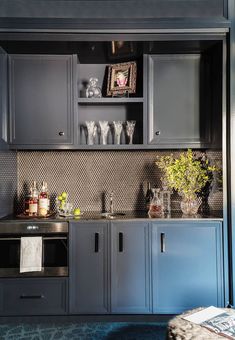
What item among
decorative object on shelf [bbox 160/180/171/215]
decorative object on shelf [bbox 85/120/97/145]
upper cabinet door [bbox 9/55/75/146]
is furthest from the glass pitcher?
upper cabinet door [bbox 9/55/75/146]

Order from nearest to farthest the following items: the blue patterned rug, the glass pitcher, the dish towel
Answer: the blue patterned rug
the dish towel
the glass pitcher

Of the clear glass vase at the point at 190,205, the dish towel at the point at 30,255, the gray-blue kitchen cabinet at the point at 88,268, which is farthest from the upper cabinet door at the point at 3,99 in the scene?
the clear glass vase at the point at 190,205

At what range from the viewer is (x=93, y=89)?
2.56 meters

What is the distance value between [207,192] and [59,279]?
5.13 feet

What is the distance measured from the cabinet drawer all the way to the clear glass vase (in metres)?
1.19

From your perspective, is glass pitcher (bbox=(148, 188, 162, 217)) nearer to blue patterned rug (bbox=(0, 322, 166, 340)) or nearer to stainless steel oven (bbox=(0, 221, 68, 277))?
stainless steel oven (bbox=(0, 221, 68, 277))

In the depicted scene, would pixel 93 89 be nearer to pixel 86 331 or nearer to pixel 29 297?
pixel 29 297

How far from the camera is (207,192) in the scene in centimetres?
264

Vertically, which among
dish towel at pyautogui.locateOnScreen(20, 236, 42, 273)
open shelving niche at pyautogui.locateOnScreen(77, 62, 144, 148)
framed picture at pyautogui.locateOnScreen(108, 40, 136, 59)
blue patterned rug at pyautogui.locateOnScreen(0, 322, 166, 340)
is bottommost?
blue patterned rug at pyautogui.locateOnScreen(0, 322, 166, 340)

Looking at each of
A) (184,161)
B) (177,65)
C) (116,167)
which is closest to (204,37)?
(177,65)

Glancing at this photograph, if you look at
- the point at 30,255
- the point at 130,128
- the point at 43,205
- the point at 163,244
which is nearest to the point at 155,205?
the point at 163,244

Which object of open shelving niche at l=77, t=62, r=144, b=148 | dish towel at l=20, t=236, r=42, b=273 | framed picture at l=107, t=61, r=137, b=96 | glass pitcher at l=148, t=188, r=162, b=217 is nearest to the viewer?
dish towel at l=20, t=236, r=42, b=273

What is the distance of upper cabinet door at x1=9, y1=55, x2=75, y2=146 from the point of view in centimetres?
239

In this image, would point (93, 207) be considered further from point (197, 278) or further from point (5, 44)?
point (5, 44)
